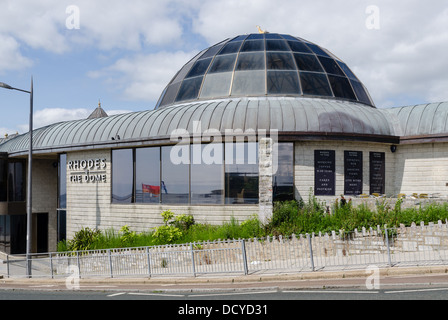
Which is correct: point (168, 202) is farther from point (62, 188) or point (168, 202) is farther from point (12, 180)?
point (12, 180)

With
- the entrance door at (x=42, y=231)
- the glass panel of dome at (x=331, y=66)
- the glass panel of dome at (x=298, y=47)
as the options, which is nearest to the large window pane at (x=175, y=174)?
the glass panel of dome at (x=298, y=47)

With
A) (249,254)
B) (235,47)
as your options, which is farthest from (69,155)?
(249,254)

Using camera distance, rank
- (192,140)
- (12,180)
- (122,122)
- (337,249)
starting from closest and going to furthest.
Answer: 1. (337,249)
2. (192,140)
3. (122,122)
4. (12,180)

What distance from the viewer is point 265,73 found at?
26031mm

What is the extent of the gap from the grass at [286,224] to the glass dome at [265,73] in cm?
748

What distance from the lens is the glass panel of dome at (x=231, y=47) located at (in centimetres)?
2819

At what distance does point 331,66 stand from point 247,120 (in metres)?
9.43

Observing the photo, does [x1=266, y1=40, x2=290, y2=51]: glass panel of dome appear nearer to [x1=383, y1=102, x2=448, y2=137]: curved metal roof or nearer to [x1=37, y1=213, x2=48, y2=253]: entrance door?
[x1=383, y1=102, x2=448, y2=137]: curved metal roof

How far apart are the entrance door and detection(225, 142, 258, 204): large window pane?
17615 millimetres

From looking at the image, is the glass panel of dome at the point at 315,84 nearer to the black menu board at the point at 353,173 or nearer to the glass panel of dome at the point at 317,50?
the glass panel of dome at the point at 317,50

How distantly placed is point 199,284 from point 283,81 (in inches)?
564

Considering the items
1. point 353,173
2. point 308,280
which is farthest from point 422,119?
point 308,280

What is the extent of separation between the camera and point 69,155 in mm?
27062

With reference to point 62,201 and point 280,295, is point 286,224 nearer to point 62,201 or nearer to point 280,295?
point 280,295
